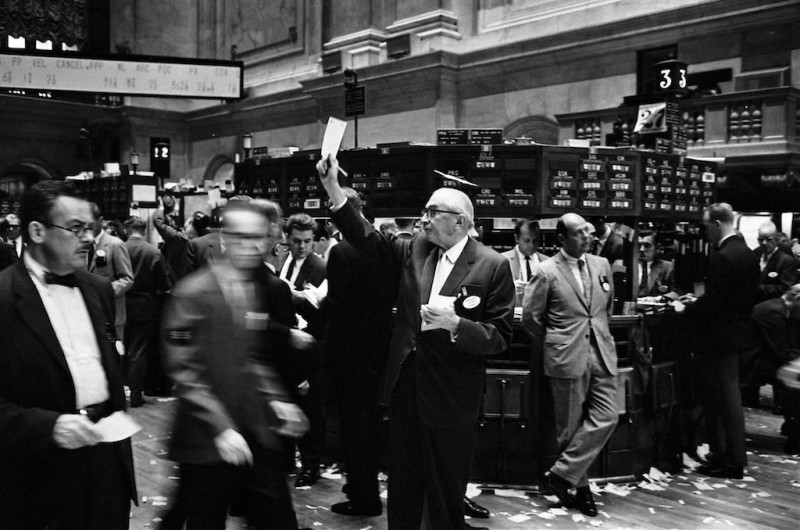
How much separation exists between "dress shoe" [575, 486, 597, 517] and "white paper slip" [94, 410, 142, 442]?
343 centimetres

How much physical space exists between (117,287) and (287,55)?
14140 millimetres

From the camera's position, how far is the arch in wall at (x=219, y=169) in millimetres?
22406

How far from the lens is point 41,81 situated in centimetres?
1005

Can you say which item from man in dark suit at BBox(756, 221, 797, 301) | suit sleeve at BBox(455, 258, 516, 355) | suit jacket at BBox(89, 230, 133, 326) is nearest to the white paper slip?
suit sleeve at BBox(455, 258, 516, 355)

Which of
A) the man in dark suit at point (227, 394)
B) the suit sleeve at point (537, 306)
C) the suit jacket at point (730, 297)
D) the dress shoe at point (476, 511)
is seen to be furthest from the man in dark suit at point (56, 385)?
the suit jacket at point (730, 297)

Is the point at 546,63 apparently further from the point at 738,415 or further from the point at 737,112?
the point at 738,415

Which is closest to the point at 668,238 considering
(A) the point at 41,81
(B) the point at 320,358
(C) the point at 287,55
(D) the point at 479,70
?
(D) the point at 479,70

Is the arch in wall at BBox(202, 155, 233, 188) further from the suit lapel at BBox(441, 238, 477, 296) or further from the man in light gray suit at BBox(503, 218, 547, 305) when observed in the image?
the suit lapel at BBox(441, 238, 477, 296)

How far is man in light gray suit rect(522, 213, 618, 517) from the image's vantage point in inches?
204

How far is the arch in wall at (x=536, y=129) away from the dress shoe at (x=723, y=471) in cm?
848

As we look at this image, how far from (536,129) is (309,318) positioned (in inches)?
379

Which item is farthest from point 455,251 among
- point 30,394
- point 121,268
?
point 121,268

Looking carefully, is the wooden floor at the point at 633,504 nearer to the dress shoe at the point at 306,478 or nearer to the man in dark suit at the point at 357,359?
the dress shoe at the point at 306,478

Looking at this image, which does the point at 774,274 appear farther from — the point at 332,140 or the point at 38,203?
the point at 38,203
